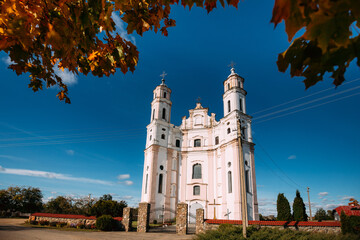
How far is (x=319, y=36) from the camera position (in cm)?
80

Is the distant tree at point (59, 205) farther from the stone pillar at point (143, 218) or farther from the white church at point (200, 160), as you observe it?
the stone pillar at point (143, 218)

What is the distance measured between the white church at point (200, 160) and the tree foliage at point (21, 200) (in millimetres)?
Result: 21476

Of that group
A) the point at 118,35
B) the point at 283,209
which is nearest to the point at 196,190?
the point at 283,209

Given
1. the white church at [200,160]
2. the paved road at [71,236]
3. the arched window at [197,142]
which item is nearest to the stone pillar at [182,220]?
the paved road at [71,236]

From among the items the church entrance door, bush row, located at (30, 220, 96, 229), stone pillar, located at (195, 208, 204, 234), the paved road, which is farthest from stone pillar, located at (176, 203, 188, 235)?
the church entrance door

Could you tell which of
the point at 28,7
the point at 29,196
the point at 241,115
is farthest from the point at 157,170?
the point at 28,7

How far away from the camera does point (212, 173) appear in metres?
26.9

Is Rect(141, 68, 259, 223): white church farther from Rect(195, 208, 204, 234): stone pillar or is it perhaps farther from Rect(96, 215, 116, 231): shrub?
Rect(195, 208, 204, 234): stone pillar

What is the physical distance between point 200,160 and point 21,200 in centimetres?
3015

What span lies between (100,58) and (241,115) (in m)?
24.8

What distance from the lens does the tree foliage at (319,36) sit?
79cm

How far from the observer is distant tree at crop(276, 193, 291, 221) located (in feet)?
65.3

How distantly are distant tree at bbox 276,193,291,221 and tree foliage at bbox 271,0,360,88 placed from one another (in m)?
23.5

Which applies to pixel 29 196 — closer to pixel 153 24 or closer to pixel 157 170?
pixel 157 170
